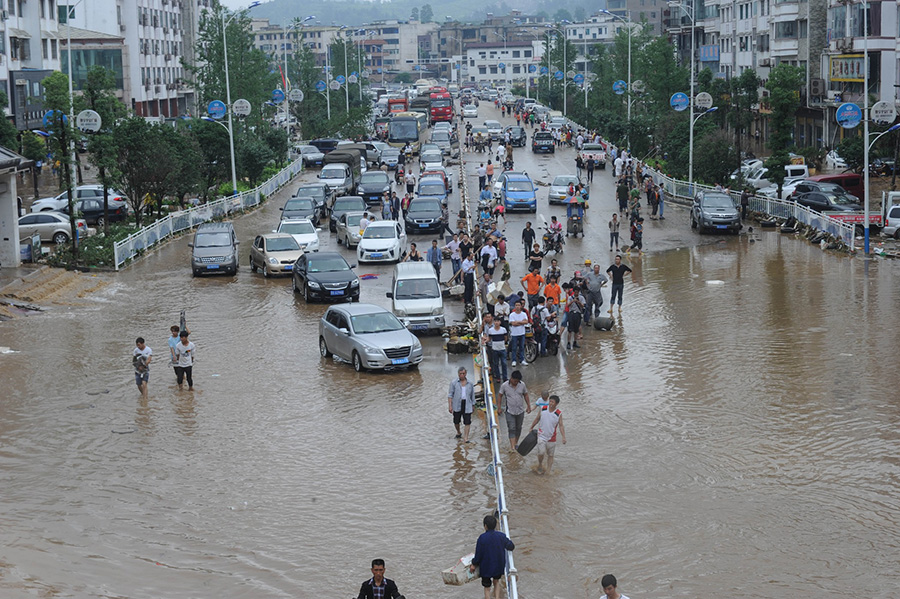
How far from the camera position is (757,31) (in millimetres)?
85375

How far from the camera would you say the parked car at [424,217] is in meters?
46.5

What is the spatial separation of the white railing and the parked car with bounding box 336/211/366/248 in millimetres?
6772

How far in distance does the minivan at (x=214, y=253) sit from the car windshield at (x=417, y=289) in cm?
1002

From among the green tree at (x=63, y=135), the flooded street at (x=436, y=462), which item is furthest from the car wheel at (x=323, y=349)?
the green tree at (x=63, y=135)

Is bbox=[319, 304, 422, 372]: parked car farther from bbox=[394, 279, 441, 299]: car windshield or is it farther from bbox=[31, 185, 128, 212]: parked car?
bbox=[31, 185, 128, 212]: parked car

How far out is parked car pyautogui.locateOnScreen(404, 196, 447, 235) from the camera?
1829 inches

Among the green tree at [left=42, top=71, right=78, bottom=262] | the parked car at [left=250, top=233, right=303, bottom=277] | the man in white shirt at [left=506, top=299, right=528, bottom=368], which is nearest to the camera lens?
the man in white shirt at [left=506, top=299, right=528, bottom=368]

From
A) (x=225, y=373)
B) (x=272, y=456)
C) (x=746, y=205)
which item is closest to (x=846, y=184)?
(x=746, y=205)

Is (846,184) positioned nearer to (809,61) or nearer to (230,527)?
(809,61)

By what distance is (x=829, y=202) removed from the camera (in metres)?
44.3

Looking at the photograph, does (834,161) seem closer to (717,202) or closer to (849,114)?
(717,202)

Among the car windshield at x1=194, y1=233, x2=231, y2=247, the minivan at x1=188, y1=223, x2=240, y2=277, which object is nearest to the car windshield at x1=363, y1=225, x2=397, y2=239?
the minivan at x1=188, y1=223, x2=240, y2=277

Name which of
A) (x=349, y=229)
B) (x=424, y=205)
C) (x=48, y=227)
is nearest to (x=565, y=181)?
(x=424, y=205)

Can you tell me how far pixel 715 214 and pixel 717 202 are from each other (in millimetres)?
1122
